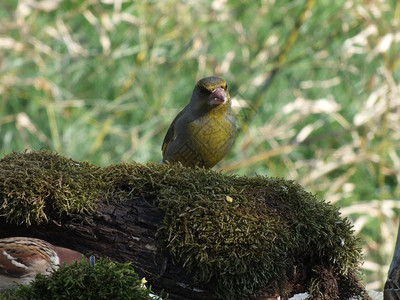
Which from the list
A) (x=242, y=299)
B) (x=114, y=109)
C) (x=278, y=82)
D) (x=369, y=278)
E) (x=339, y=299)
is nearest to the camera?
(x=242, y=299)

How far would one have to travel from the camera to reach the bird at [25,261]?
3.16m

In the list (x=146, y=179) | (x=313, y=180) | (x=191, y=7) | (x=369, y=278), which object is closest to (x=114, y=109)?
(x=191, y=7)

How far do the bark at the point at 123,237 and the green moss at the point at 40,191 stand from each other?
0.22 feet

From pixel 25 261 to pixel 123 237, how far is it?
539 millimetres

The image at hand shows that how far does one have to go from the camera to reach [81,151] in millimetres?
7809

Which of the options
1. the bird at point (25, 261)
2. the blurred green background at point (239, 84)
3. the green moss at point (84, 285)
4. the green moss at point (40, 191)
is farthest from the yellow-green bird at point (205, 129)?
the blurred green background at point (239, 84)

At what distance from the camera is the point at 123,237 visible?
3.48 m

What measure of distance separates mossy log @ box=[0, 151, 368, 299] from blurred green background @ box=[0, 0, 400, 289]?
11.5ft

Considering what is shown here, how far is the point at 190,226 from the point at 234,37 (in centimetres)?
569

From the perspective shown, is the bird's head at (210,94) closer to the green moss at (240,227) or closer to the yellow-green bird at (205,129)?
the yellow-green bird at (205,129)

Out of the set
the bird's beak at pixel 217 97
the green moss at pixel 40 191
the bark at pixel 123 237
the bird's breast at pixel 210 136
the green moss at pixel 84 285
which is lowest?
the green moss at pixel 84 285

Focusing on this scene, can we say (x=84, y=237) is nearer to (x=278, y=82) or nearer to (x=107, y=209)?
(x=107, y=209)

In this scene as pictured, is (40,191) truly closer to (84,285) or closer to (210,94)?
(84,285)

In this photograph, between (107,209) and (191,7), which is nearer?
(107,209)
